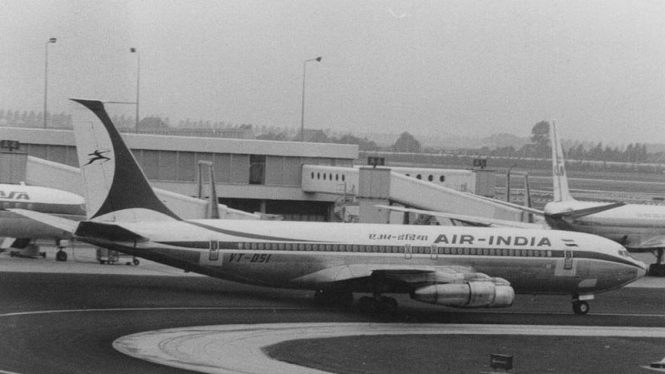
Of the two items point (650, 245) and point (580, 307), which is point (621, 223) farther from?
point (580, 307)

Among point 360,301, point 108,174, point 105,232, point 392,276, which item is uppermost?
point 108,174

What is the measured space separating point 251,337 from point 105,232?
734 cm

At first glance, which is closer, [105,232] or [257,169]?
→ [105,232]

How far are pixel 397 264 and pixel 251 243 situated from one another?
5.76 m

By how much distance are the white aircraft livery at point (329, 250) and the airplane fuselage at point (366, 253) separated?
0.13 ft

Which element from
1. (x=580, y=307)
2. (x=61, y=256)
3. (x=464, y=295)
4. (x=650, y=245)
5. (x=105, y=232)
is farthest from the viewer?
(x=650, y=245)

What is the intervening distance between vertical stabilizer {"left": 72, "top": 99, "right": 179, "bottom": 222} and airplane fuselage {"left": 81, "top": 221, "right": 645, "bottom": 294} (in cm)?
70

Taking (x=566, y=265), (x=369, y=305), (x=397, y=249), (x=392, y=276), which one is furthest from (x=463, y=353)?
(x=566, y=265)

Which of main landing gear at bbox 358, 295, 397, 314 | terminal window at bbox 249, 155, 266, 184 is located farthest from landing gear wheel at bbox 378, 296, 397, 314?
terminal window at bbox 249, 155, 266, 184

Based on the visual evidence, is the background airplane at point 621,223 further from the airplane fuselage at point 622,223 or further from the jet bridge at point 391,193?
the jet bridge at point 391,193

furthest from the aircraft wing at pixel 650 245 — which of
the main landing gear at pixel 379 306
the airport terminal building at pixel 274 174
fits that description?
the main landing gear at pixel 379 306

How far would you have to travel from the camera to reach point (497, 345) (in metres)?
32.5

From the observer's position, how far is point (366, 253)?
128 ft

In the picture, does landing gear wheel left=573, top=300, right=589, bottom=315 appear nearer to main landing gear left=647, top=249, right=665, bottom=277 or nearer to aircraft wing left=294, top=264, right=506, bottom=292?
aircraft wing left=294, top=264, right=506, bottom=292
